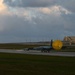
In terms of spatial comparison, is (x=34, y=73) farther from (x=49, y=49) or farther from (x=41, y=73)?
(x=49, y=49)

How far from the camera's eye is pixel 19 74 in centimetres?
2592

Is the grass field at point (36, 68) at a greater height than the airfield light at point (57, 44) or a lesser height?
lesser

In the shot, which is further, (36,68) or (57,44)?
(57,44)

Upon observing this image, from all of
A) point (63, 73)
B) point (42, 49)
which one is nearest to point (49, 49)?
point (42, 49)

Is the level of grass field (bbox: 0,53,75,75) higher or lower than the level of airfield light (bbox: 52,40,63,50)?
lower

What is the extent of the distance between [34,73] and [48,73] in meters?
1.30

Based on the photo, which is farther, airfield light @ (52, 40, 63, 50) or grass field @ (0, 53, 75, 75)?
airfield light @ (52, 40, 63, 50)

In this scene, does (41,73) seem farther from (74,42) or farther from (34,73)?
(74,42)

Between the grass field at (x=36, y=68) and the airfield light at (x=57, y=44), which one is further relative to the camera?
the airfield light at (x=57, y=44)

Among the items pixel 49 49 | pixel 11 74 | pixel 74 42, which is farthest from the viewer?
pixel 74 42

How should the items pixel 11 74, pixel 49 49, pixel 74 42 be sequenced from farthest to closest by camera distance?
1. pixel 74 42
2. pixel 49 49
3. pixel 11 74

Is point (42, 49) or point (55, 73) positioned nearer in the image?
point (55, 73)

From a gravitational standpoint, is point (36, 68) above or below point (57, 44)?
below

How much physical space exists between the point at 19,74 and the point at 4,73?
1.47m
